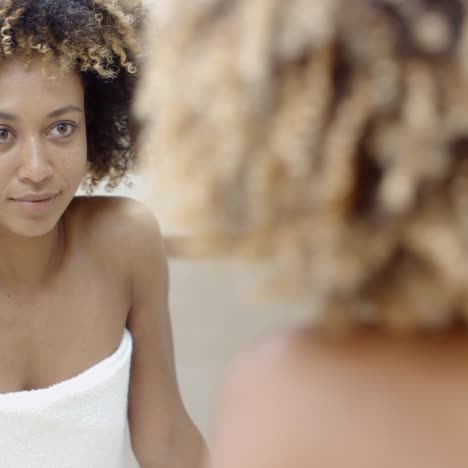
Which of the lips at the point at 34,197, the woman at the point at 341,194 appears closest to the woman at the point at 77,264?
the lips at the point at 34,197

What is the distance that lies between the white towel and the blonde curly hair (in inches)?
31.4

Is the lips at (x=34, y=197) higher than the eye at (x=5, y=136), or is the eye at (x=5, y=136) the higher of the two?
the eye at (x=5, y=136)

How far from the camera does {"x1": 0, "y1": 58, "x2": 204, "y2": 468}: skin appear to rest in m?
1.32

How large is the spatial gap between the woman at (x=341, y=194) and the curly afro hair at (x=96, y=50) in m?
0.68

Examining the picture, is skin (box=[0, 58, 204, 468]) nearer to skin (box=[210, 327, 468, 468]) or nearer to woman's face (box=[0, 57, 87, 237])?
woman's face (box=[0, 57, 87, 237])

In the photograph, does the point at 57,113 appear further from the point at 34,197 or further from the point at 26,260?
the point at 26,260

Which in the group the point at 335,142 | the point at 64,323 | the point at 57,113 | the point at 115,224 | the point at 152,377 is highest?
the point at 335,142

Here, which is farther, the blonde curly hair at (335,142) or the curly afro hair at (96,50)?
the curly afro hair at (96,50)

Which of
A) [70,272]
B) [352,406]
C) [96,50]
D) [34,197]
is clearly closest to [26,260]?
[70,272]

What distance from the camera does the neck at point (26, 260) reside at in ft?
4.90

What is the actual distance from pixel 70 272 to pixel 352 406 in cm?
95

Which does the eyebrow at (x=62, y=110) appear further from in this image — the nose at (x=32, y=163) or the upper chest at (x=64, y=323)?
the upper chest at (x=64, y=323)

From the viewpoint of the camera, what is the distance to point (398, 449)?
2.07ft

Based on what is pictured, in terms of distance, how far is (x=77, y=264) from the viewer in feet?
5.05
